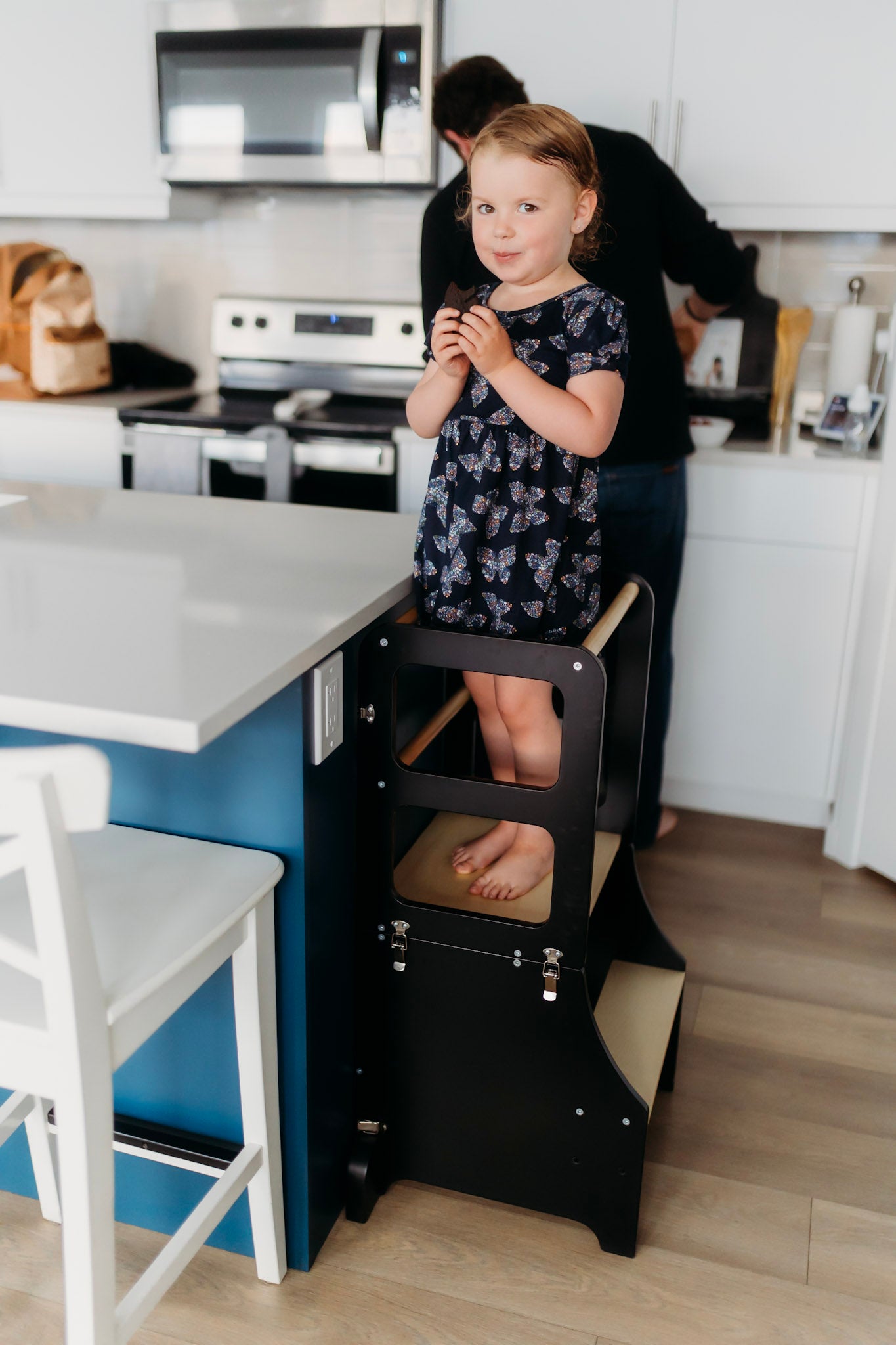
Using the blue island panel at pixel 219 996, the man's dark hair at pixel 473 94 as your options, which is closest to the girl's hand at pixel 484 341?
the blue island panel at pixel 219 996

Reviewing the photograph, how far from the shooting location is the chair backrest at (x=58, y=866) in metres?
0.83

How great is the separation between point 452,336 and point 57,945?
2.43 ft

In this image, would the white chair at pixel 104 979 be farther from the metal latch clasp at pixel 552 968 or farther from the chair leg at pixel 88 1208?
the metal latch clasp at pixel 552 968

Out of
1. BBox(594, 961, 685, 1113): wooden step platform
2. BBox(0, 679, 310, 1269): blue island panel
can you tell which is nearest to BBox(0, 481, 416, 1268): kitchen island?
BBox(0, 679, 310, 1269): blue island panel

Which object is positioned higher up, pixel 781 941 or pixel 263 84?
pixel 263 84

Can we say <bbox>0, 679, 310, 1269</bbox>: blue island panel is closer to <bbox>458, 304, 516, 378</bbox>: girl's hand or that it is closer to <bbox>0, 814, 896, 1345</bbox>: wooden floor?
<bbox>0, 814, 896, 1345</bbox>: wooden floor

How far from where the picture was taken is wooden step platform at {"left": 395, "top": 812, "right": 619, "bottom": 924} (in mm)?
1467

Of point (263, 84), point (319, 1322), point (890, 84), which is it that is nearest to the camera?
point (319, 1322)

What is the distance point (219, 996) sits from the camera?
1.32 m

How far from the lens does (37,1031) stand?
3.19 feet

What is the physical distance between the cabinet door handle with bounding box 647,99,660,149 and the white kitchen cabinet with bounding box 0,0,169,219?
1208mm

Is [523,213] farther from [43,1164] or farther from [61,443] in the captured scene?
[61,443]

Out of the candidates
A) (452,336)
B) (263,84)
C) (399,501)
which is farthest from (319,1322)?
(263,84)

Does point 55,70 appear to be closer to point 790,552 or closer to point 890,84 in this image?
point 890,84
